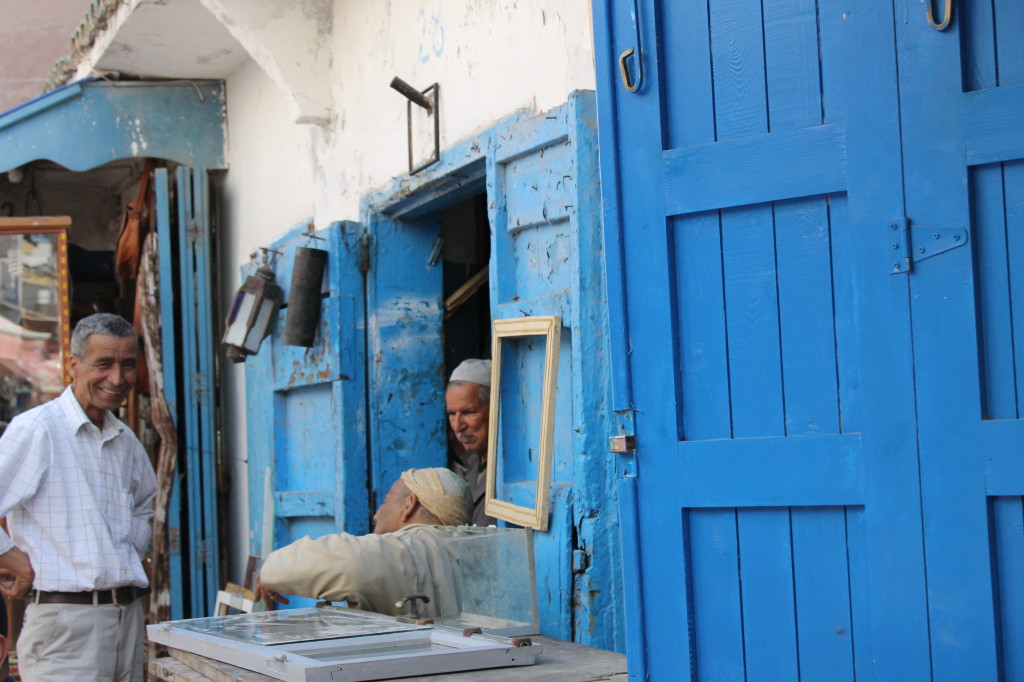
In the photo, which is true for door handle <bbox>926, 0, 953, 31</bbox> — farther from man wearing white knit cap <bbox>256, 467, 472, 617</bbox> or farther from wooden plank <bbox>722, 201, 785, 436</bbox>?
man wearing white knit cap <bbox>256, 467, 472, 617</bbox>

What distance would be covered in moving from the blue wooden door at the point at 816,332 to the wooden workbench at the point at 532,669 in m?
0.34

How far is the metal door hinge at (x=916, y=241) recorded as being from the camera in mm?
2098

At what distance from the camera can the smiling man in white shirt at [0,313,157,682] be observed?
13.0 feet

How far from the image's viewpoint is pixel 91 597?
4.04 m

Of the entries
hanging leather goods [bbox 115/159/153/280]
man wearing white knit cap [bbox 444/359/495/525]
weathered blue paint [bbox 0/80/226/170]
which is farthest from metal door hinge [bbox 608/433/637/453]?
hanging leather goods [bbox 115/159/153/280]

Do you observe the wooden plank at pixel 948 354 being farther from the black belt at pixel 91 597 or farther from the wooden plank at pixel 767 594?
the black belt at pixel 91 597

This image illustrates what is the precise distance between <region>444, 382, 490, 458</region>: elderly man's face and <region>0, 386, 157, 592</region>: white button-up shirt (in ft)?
4.07

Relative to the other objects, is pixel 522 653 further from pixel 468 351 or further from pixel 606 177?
pixel 468 351

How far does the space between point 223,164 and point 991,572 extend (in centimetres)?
517

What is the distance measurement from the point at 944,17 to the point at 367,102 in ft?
9.78

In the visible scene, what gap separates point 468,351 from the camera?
514 centimetres

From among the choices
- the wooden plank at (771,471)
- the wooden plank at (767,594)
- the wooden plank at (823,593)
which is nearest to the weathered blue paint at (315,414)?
the wooden plank at (771,471)

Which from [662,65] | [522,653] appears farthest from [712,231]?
[522,653]

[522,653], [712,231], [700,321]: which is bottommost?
[522,653]
